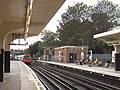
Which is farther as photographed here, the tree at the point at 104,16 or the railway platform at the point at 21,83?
the tree at the point at 104,16

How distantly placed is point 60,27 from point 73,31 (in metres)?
7.35

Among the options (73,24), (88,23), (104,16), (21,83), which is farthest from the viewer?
(73,24)

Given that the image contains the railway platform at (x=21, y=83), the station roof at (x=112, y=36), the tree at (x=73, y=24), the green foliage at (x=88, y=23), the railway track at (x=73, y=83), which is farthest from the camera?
the tree at (x=73, y=24)

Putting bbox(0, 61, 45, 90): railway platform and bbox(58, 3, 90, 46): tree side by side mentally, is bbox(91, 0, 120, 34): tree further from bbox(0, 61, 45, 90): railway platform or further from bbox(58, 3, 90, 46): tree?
bbox(0, 61, 45, 90): railway platform

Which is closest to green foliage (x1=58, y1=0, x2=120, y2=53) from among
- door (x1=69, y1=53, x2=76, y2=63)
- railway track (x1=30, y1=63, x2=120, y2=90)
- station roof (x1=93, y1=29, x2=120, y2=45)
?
door (x1=69, y1=53, x2=76, y2=63)

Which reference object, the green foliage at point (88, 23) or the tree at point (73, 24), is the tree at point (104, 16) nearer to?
the green foliage at point (88, 23)

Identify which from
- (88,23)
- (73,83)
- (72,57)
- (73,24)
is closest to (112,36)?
(73,83)

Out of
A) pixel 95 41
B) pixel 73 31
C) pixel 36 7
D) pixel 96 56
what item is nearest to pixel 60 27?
pixel 73 31

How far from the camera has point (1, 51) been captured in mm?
19734

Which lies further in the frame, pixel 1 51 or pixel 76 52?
pixel 76 52

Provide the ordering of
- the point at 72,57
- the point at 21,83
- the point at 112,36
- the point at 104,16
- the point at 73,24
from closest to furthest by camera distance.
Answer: the point at 21,83 → the point at 112,36 → the point at 72,57 → the point at 104,16 → the point at 73,24

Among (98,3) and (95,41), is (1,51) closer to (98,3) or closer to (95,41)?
(95,41)

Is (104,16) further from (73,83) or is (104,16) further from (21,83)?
(21,83)

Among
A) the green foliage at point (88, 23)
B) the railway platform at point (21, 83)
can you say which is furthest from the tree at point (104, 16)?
the railway platform at point (21, 83)
